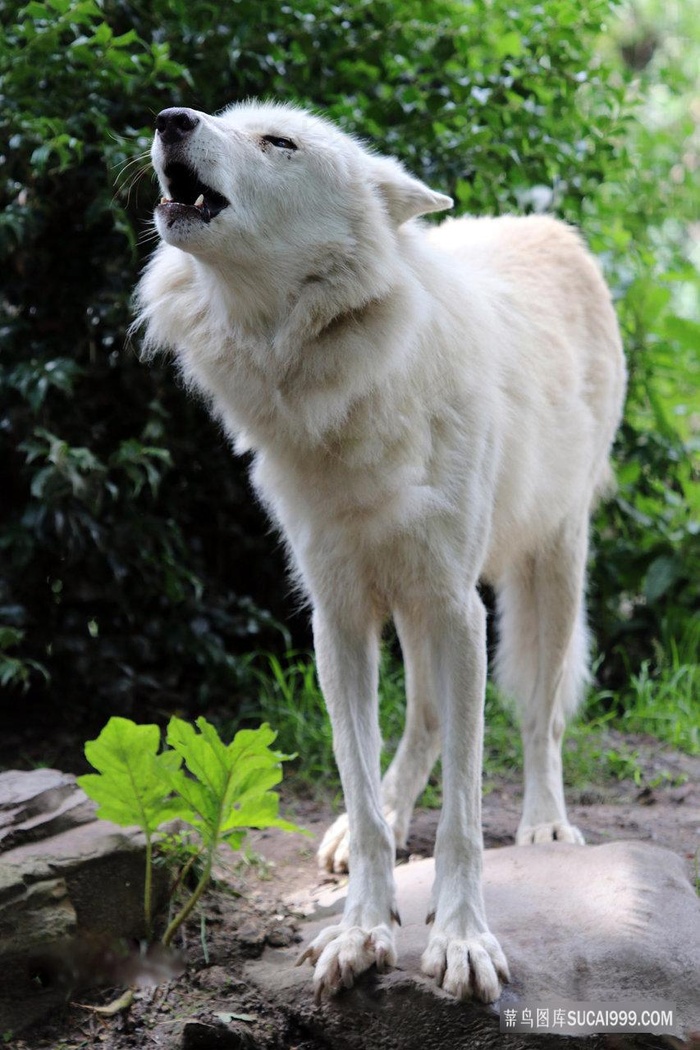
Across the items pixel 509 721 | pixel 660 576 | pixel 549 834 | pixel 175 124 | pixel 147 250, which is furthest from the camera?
pixel 660 576

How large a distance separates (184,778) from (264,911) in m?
0.75

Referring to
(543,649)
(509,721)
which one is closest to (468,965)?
(543,649)

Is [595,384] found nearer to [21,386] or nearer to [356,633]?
[356,633]

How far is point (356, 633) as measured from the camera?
10.8ft

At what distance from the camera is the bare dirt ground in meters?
2.87

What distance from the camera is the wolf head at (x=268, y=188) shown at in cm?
277

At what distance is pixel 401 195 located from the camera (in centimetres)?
310

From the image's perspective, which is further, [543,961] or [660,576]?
[660,576]

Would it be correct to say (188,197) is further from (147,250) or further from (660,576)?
(660,576)

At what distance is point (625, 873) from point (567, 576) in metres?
1.25

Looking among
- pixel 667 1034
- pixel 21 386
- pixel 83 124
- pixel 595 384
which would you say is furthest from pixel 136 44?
pixel 667 1034

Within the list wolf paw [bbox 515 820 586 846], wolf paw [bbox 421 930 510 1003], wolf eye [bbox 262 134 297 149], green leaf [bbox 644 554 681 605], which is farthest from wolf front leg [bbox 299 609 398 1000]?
green leaf [bbox 644 554 681 605]

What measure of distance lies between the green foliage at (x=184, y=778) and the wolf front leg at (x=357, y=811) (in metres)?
0.23

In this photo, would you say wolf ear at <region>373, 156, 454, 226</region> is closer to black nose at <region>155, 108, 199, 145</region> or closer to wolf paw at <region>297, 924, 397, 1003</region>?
black nose at <region>155, 108, 199, 145</region>
